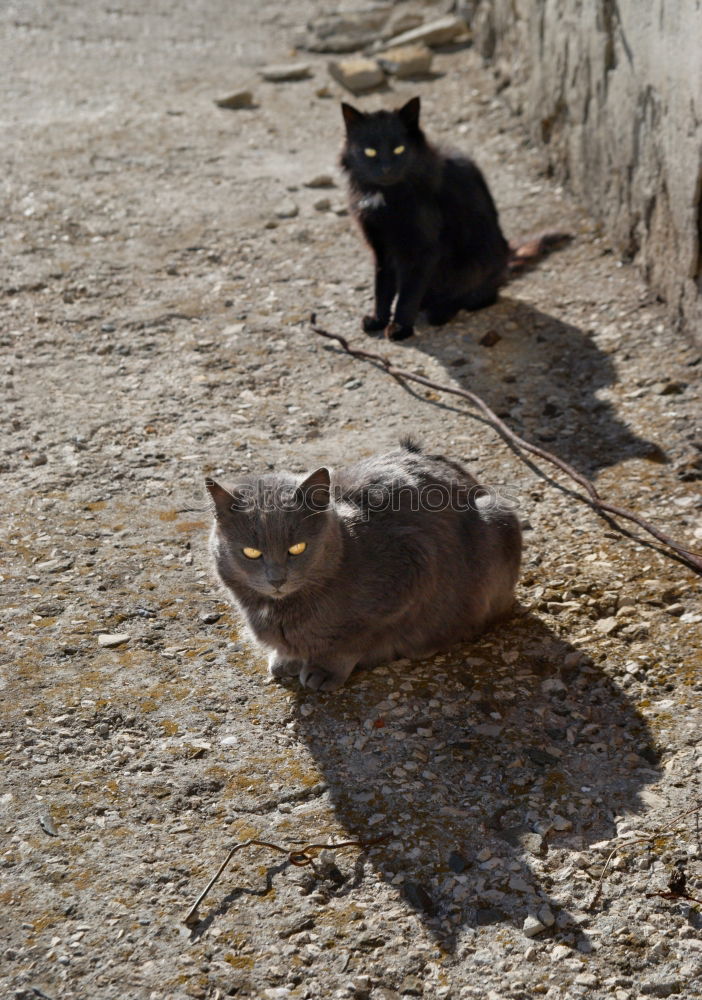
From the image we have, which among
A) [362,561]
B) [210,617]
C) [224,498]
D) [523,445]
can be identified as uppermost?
[224,498]

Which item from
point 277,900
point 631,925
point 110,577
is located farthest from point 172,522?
point 631,925

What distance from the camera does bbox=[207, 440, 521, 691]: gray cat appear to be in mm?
3109

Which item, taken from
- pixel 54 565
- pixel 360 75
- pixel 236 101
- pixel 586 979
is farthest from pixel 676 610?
pixel 236 101

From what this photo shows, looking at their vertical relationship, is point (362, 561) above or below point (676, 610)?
above

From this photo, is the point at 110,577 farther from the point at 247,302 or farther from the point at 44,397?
the point at 247,302

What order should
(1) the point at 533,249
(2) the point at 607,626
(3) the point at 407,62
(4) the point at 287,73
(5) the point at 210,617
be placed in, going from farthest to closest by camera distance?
(4) the point at 287,73, (3) the point at 407,62, (1) the point at 533,249, (5) the point at 210,617, (2) the point at 607,626

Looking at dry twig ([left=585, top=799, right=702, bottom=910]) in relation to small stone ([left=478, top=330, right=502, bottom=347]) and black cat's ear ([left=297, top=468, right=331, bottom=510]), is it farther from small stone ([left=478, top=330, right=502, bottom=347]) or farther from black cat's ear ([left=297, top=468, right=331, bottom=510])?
small stone ([left=478, top=330, right=502, bottom=347])

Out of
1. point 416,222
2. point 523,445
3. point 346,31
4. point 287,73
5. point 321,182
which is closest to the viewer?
point 523,445

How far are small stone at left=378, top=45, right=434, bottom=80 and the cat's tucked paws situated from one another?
4105mm

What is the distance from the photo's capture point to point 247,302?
19.5 ft

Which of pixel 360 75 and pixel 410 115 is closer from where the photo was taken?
pixel 410 115

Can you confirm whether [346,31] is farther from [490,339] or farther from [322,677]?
[322,677]

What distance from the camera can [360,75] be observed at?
8594mm

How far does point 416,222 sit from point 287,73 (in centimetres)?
420
